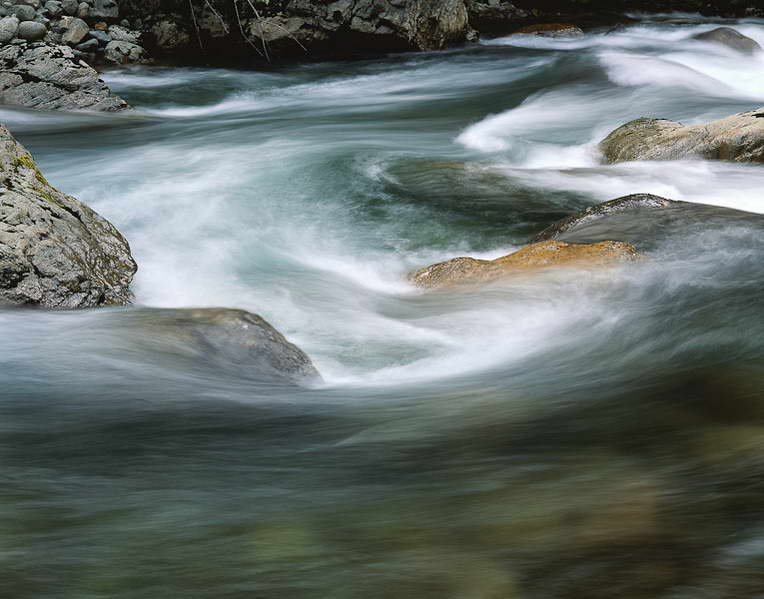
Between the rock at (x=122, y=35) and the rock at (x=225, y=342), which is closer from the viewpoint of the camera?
the rock at (x=225, y=342)

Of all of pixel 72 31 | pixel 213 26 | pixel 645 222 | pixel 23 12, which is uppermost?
pixel 23 12

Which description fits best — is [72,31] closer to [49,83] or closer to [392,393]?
[49,83]

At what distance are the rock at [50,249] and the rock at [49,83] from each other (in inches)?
239

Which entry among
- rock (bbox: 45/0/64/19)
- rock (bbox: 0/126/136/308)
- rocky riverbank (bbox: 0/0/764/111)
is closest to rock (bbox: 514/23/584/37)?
rocky riverbank (bbox: 0/0/764/111)

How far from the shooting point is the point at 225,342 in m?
4.64

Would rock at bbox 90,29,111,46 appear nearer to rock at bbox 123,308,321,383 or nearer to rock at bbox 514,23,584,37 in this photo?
rock at bbox 514,23,584,37

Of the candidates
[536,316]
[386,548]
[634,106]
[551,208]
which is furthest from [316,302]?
[634,106]

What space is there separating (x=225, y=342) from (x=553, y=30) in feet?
50.1

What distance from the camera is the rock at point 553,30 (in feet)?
59.5

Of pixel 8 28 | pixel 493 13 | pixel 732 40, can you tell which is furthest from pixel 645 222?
pixel 493 13

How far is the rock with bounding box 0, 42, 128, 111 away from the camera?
12.2 metres

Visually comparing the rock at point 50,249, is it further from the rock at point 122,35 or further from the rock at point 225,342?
the rock at point 122,35

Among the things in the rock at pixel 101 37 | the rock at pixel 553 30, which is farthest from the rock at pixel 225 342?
the rock at pixel 553 30

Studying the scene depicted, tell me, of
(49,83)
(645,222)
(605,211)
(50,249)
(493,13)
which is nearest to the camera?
(50,249)
